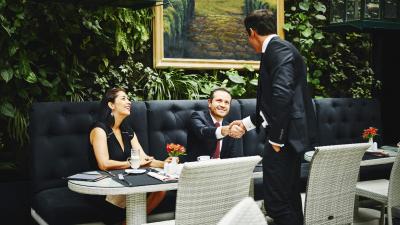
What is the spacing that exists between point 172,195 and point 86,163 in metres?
0.81

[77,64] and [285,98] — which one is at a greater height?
[77,64]

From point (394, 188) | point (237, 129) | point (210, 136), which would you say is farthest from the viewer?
point (210, 136)

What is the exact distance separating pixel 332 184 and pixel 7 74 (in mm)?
2844

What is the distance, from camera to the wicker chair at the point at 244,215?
1.23 metres

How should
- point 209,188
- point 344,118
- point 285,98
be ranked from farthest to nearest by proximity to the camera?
point 344,118 → point 285,98 → point 209,188

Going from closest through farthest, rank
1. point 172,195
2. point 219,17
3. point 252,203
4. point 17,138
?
point 252,203
point 172,195
point 17,138
point 219,17

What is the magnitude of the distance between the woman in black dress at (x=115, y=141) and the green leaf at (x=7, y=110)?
0.93m

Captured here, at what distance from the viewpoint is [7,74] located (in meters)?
4.24

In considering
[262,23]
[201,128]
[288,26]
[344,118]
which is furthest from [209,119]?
[288,26]

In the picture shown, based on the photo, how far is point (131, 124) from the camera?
14.7ft

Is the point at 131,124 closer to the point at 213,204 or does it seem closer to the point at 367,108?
the point at 213,204

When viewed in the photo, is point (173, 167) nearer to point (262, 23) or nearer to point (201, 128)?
point (201, 128)

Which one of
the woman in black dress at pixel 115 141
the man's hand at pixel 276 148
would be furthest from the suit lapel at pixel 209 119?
the man's hand at pixel 276 148

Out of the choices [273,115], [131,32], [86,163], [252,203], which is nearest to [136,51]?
[131,32]
